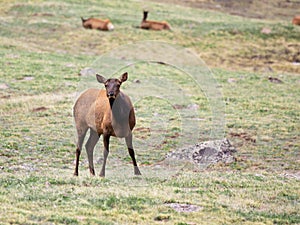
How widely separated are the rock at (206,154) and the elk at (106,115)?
260 centimetres

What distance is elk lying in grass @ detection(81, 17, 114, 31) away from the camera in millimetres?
38562

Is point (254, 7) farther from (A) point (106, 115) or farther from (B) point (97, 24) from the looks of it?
(A) point (106, 115)

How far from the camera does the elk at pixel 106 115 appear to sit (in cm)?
1241

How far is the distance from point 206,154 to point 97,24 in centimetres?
2448

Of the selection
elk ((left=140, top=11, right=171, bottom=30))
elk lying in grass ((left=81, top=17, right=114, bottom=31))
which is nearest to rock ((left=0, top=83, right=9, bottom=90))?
elk lying in grass ((left=81, top=17, right=114, bottom=31))

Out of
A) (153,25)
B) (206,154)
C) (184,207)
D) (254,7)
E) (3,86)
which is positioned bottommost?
(3,86)

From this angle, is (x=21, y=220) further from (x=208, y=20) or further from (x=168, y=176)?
(x=208, y=20)

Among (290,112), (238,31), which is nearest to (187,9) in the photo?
(238,31)

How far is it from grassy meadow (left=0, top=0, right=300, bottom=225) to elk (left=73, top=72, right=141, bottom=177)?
75 centimetres

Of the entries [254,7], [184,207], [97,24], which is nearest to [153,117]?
[184,207]

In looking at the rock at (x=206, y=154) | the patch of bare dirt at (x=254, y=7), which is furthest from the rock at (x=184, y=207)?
the patch of bare dirt at (x=254, y=7)

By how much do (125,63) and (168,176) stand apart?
18828 mm

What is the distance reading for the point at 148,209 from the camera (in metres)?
9.64

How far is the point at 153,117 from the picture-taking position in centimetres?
2147
